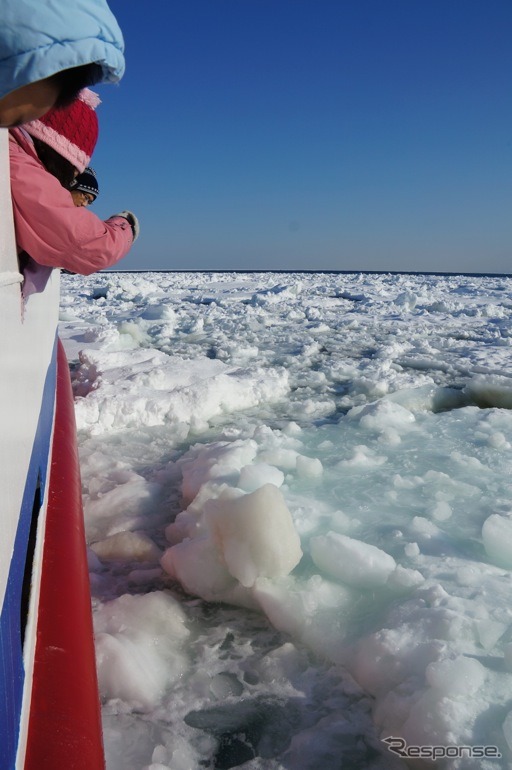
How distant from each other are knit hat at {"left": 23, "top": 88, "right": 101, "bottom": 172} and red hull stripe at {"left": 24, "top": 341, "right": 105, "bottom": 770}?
3.34 ft

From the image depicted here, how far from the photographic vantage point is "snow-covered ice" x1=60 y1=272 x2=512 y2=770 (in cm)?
114

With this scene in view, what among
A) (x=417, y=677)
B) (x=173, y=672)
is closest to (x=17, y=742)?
(x=173, y=672)

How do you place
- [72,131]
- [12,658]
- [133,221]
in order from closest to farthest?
[12,658], [72,131], [133,221]

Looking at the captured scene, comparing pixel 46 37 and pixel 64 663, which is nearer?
pixel 46 37

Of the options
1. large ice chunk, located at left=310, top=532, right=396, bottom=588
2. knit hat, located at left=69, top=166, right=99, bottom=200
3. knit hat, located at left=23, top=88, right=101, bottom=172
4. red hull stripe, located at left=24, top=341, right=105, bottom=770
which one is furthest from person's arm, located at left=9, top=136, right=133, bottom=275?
large ice chunk, located at left=310, top=532, right=396, bottom=588

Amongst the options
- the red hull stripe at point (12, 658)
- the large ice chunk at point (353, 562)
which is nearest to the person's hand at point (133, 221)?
the red hull stripe at point (12, 658)

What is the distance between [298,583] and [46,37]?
57.3 inches

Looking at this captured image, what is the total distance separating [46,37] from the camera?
0.54 metres

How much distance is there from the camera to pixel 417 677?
121 cm

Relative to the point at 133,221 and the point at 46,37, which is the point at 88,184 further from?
the point at 46,37

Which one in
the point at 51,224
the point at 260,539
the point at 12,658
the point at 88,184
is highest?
the point at 88,184

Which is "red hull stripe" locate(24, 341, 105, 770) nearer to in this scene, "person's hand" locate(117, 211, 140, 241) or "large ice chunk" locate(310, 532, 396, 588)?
"large ice chunk" locate(310, 532, 396, 588)

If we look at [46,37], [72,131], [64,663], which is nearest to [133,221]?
[72,131]

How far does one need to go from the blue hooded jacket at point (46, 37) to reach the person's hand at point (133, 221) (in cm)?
90
